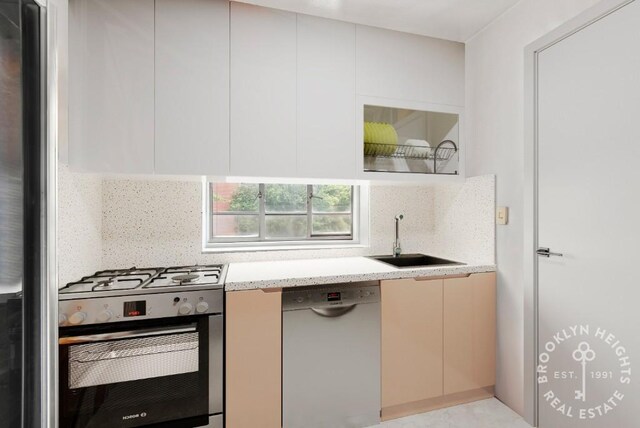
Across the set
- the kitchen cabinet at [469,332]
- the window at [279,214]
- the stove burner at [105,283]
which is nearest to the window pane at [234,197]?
the window at [279,214]

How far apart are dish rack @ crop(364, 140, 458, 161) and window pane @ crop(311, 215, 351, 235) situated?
27.5 inches

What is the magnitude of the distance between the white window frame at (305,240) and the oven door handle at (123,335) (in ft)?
2.36

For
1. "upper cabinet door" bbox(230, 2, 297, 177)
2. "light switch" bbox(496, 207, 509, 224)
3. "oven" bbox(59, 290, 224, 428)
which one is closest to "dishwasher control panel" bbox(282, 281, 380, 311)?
"oven" bbox(59, 290, 224, 428)

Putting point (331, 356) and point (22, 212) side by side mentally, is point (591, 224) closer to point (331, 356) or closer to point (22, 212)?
point (331, 356)

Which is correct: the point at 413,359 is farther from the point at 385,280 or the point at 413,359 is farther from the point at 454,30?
the point at 454,30

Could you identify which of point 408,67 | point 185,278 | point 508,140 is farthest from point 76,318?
point 508,140

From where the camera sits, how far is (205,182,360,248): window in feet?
7.79

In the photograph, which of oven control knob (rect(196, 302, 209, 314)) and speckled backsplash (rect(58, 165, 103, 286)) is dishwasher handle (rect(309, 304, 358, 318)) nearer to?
oven control knob (rect(196, 302, 209, 314))

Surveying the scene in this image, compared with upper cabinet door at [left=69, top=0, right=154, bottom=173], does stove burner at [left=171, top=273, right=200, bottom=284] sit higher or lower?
lower

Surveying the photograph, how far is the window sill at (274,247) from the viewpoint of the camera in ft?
7.26

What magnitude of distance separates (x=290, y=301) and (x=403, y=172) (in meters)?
1.16

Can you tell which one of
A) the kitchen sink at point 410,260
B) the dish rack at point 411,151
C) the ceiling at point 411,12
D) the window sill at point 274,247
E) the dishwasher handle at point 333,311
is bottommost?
the dishwasher handle at point 333,311

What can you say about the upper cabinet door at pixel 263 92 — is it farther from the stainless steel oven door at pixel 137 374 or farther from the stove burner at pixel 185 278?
the stainless steel oven door at pixel 137 374

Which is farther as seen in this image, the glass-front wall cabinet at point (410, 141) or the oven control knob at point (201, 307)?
the glass-front wall cabinet at point (410, 141)
